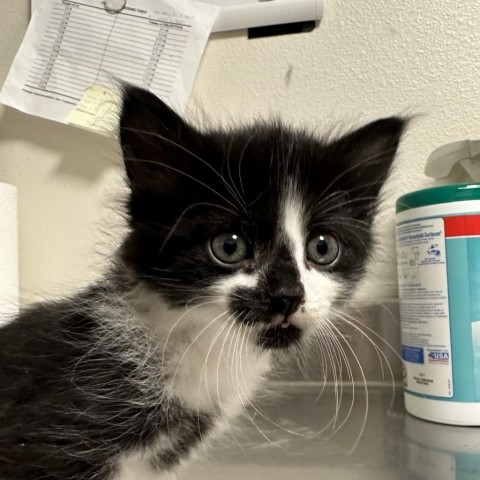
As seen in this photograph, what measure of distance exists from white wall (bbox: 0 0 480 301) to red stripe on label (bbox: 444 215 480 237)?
262 millimetres

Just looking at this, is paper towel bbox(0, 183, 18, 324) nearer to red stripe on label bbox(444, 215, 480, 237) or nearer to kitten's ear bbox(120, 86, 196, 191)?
kitten's ear bbox(120, 86, 196, 191)

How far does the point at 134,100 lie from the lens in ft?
2.19

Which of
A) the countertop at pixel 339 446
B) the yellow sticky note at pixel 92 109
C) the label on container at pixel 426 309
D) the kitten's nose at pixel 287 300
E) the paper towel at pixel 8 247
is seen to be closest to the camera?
the kitten's nose at pixel 287 300

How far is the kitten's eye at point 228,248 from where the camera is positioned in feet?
2.16

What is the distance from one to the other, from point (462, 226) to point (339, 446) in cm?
42

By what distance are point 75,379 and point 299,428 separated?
1.60 feet

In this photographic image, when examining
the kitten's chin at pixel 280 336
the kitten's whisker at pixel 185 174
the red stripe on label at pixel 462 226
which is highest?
the kitten's whisker at pixel 185 174

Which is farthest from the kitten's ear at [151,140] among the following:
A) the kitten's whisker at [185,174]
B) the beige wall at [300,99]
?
the beige wall at [300,99]

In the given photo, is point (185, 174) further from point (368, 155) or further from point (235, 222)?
point (368, 155)

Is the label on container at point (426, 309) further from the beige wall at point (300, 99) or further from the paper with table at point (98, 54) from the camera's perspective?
the paper with table at point (98, 54)

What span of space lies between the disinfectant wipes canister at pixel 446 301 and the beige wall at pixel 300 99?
199mm

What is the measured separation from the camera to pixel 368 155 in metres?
0.80

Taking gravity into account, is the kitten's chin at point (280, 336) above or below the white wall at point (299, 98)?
below

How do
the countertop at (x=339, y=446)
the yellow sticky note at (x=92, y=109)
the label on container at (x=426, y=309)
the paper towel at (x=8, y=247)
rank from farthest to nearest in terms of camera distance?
1. the yellow sticky note at (x=92, y=109)
2. the paper towel at (x=8, y=247)
3. the label on container at (x=426, y=309)
4. the countertop at (x=339, y=446)
